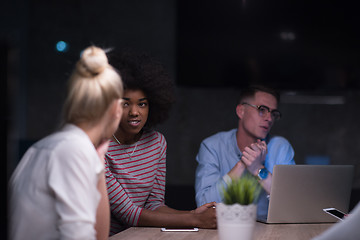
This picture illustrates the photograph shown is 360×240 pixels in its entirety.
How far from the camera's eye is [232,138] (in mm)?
2801

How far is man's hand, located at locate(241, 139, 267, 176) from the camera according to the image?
244 centimetres

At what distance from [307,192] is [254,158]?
0.56 m

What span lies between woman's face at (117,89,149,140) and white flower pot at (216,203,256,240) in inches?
33.3

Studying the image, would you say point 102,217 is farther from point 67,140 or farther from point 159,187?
point 159,187

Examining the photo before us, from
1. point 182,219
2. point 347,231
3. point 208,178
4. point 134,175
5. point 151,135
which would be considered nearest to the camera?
point 347,231

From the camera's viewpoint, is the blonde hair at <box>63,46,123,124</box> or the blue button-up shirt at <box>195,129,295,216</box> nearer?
the blonde hair at <box>63,46,123,124</box>

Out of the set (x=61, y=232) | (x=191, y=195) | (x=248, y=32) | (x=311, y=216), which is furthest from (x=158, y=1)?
(x=61, y=232)

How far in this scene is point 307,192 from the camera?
191 centimetres

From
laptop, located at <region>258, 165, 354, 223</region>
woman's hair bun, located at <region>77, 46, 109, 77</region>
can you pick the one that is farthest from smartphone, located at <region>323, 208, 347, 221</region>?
woman's hair bun, located at <region>77, 46, 109, 77</region>

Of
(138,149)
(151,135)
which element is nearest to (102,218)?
(138,149)

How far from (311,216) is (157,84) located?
0.98 metres

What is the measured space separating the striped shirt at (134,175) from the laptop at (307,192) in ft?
1.95

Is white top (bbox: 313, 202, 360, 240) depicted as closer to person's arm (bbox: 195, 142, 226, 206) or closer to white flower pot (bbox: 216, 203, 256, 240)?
white flower pot (bbox: 216, 203, 256, 240)

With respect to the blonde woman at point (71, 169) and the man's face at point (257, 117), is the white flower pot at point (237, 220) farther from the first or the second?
the man's face at point (257, 117)
